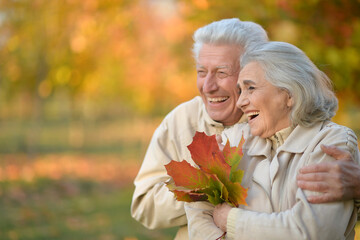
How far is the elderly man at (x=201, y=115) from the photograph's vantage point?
10.2ft

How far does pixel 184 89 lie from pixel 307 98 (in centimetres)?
1322

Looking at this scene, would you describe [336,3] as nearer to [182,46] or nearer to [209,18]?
[209,18]

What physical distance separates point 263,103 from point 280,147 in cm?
24

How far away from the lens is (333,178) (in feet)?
7.50

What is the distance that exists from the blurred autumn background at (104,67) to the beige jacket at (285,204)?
66 centimetres

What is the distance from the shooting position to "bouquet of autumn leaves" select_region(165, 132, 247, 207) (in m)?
2.45

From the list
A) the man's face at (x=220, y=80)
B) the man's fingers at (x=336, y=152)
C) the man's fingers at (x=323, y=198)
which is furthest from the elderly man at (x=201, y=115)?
the man's fingers at (x=323, y=198)

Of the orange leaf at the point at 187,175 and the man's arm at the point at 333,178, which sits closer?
the man's arm at the point at 333,178

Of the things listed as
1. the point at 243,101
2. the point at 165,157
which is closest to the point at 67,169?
the point at 165,157

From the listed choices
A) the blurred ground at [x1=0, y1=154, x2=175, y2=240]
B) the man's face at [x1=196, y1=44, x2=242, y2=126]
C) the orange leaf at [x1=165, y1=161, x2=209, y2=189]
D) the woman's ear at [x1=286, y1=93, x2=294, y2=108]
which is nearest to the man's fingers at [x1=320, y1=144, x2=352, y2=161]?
the woman's ear at [x1=286, y1=93, x2=294, y2=108]

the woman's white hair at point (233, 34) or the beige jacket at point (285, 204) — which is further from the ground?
the woman's white hair at point (233, 34)

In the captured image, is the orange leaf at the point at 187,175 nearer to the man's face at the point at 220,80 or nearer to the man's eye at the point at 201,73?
the man's face at the point at 220,80

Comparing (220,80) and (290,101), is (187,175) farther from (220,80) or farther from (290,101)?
(220,80)

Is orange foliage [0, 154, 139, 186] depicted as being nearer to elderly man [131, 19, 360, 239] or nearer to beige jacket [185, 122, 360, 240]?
elderly man [131, 19, 360, 239]
